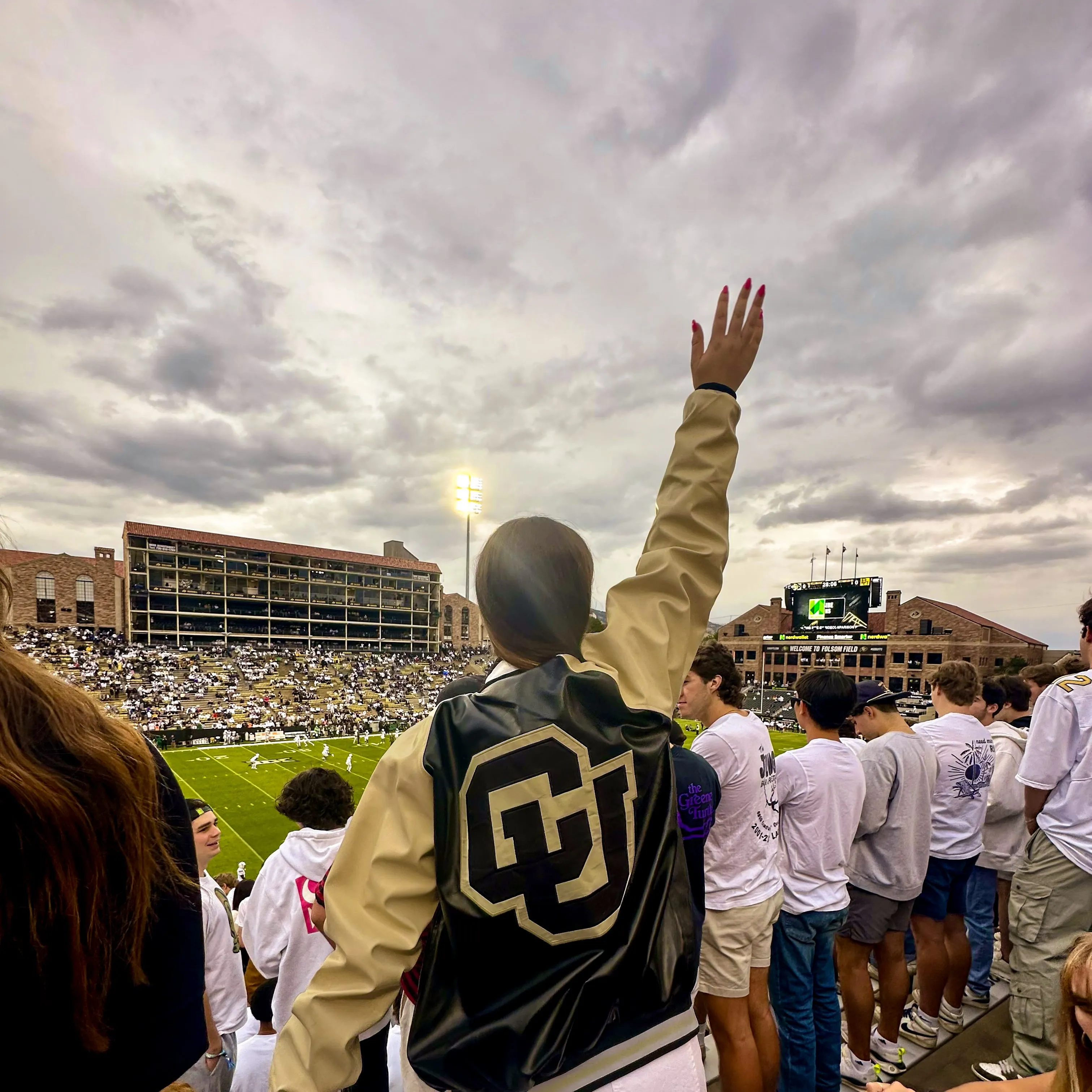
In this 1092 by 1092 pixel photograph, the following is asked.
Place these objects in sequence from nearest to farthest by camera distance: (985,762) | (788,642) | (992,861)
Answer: (985,762) < (992,861) < (788,642)

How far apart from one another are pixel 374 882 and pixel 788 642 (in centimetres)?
6545

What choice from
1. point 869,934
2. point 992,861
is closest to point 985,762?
point 992,861

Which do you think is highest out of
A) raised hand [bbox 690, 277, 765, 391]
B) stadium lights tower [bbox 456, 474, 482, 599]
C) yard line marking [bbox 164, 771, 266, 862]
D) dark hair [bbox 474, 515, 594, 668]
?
stadium lights tower [bbox 456, 474, 482, 599]

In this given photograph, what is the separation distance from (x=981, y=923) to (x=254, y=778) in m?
28.7

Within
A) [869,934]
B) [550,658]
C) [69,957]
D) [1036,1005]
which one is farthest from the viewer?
[869,934]

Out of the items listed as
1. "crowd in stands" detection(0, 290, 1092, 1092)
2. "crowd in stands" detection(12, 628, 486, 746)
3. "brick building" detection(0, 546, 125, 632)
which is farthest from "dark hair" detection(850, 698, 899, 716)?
"brick building" detection(0, 546, 125, 632)

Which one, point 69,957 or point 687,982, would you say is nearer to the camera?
point 69,957

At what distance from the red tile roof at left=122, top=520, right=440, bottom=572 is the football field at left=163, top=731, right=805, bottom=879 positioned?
34.8 metres

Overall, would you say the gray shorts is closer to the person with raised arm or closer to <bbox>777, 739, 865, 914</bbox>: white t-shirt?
<bbox>777, 739, 865, 914</bbox>: white t-shirt

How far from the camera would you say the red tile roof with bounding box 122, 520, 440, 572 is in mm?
57906

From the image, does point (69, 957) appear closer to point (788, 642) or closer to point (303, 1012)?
point (303, 1012)

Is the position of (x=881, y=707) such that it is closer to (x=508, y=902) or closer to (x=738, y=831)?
(x=738, y=831)

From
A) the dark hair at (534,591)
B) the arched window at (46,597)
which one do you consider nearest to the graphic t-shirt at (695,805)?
the dark hair at (534,591)

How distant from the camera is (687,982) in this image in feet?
4.45
